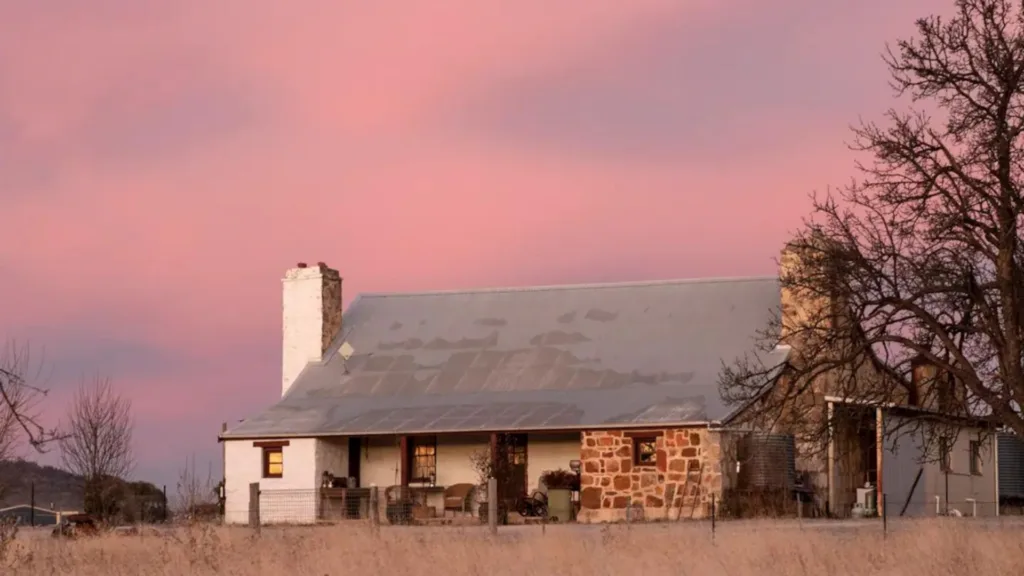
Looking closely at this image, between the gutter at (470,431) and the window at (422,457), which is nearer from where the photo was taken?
the gutter at (470,431)

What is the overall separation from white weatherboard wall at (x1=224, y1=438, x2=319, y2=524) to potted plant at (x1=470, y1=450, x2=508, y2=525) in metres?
4.20

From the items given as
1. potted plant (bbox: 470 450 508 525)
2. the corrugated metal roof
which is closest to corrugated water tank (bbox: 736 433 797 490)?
the corrugated metal roof

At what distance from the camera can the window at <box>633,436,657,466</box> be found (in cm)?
3862

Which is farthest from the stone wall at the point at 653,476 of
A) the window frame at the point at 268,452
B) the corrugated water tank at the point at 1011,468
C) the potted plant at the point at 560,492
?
the corrugated water tank at the point at 1011,468

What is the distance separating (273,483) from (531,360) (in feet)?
24.9

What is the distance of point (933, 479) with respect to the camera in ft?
137

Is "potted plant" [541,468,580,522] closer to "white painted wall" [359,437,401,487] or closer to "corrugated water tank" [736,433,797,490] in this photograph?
"corrugated water tank" [736,433,797,490]

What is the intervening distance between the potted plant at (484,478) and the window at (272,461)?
5.22 m

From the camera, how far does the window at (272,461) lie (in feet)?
140

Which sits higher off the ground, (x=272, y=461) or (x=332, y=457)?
(x=332, y=457)

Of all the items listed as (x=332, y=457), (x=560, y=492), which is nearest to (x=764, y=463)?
(x=560, y=492)

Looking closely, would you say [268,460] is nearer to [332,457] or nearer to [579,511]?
[332,457]

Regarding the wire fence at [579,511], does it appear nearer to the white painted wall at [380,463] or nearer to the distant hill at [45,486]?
the white painted wall at [380,463]

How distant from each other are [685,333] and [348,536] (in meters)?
18.7
